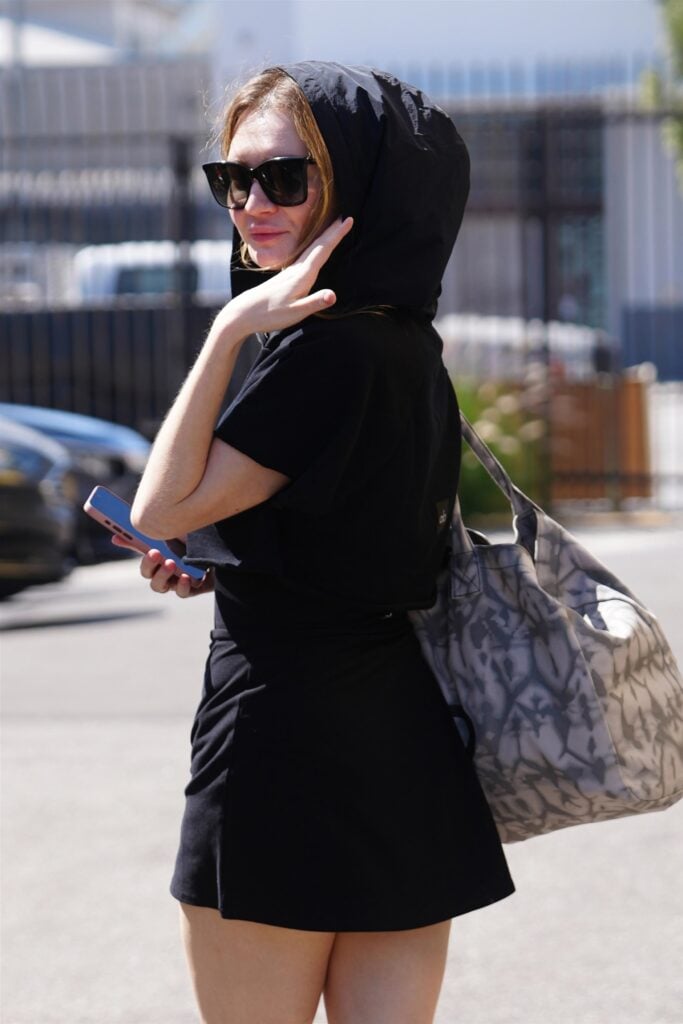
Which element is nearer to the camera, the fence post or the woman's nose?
the woman's nose

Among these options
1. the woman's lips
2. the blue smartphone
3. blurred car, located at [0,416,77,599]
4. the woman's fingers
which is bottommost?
blurred car, located at [0,416,77,599]

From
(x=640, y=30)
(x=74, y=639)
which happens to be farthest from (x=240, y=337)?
(x=640, y=30)

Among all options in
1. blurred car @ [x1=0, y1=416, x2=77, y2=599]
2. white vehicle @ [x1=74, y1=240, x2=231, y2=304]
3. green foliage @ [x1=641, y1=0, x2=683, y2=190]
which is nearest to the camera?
blurred car @ [x1=0, y1=416, x2=77, y2=599]

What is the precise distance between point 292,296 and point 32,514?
7.96 meters

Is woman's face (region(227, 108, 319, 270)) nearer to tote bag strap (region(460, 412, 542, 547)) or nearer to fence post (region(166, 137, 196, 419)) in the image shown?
tote bag strap (region(460, 412, 542, 547))

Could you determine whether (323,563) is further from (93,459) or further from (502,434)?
(502,434)

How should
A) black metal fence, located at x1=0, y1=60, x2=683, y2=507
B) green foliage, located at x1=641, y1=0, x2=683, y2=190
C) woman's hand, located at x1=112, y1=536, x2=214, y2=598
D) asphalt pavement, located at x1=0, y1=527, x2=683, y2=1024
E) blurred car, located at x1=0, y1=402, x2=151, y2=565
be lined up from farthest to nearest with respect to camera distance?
green foliage, located at x1=641, y1=0, x2=683, y2=190 < black metal fence, located at x1=0, y1=60, x2=683, y2=507 < blurred car, located at x1=0, y1=402, x2=151, y2=565 < asphalt pavement, located at x1=0, y1=527, x2=683, y2=1024 < woman's hand, located at x1=112, y1=536, x2=214, y2=598

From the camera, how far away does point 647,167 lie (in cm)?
3575

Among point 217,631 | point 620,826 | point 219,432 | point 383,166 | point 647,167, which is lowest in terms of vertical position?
point 620,826

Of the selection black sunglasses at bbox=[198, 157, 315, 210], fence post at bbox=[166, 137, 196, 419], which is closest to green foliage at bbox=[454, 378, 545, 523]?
Answer: fence post at bbox=[166, 137, 196, 419]

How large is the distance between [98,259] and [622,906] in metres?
13.2

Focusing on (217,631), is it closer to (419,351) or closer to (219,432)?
(219,432)

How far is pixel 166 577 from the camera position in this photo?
8.24ft

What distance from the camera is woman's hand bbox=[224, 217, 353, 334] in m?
2.17
